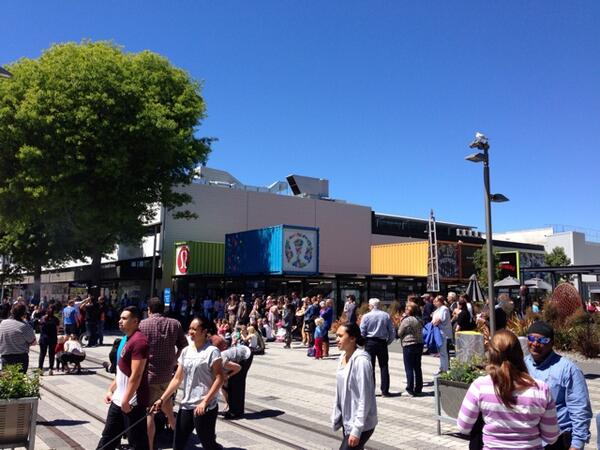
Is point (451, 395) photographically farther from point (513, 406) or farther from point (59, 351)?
point (59, 351)

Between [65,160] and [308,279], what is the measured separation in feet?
43.1

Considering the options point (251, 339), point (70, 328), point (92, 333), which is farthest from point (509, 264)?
point (251, 339)

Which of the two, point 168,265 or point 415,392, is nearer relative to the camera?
point 415,392

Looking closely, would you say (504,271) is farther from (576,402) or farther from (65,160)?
(576,402)

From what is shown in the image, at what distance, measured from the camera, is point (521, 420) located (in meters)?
3.23

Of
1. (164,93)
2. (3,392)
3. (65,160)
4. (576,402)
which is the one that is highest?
(164,93)

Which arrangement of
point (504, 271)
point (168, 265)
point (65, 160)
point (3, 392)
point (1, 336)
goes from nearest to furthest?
point (3, 392) → point (1, 336) → point (65, 160) → point (168, 265) → point (504, 271)

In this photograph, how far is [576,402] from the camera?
3.82m

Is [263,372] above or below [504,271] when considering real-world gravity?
below

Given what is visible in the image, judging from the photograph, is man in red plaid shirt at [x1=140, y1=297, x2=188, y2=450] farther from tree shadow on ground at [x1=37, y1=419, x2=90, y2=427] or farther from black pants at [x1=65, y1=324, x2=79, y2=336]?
black pants at [x1=65, y1=324, x2=79, y2=336]

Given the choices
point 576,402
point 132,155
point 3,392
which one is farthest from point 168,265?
point 576,402

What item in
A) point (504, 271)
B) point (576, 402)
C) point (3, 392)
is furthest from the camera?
point (504, 271)

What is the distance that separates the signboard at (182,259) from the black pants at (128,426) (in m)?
27.5

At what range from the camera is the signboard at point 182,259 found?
107ft
